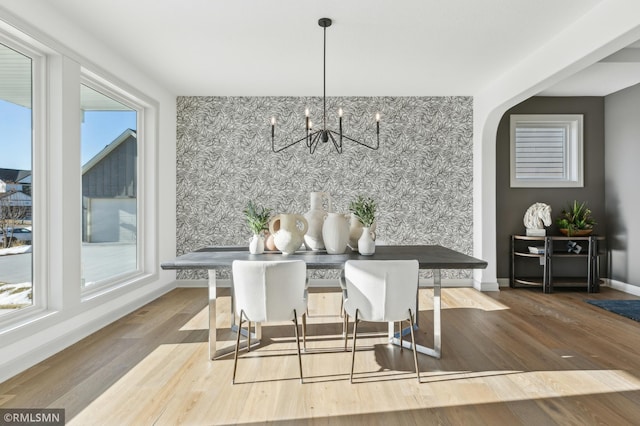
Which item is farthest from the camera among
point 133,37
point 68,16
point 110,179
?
point 110,179

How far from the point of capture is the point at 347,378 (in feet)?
8.34

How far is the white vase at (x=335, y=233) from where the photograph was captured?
9.95ft

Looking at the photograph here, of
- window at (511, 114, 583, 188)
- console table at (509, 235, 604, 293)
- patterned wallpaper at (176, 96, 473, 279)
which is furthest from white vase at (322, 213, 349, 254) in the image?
window at (511, 114, 583, 188)

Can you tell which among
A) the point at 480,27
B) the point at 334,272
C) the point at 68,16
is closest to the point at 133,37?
the point at 68,16

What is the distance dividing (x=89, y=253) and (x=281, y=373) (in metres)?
2.30

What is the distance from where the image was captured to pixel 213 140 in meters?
5.45

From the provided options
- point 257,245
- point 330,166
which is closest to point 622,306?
point 330,166

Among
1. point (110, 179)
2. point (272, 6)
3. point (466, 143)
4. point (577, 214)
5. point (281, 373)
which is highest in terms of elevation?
point (272, 6)

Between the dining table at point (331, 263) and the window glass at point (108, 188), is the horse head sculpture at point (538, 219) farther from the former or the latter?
the window glass at point (108, 188)

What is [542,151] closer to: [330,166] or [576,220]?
[576,220]

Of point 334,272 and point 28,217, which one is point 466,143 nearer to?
point 334,272

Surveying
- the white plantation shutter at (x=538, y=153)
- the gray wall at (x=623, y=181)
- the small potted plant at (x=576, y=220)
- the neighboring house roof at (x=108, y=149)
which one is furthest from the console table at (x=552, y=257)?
the neighboring house roof at (x=108, y=149)

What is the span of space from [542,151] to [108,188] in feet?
18.3

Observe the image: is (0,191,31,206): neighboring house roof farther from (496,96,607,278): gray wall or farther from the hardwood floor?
(496,96,607,278): gray wall
